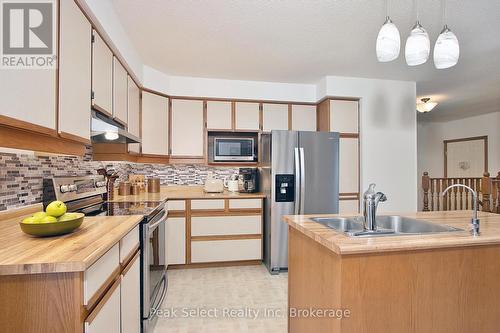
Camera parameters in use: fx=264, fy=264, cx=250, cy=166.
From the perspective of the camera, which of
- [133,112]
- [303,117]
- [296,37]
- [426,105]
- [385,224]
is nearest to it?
[385,224]

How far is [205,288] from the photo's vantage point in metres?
2.60

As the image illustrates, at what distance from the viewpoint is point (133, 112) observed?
9.29 feet

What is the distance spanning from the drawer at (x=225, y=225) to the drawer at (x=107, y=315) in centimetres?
179

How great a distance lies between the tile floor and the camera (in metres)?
2.00

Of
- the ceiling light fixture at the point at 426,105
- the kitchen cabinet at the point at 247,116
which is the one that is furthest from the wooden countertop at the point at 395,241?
the ceiling light fixture at the point at 426,105

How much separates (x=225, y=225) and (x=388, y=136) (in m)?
2.45

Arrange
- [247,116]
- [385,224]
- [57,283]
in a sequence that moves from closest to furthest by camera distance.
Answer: [57,283], [385,224], [247,116]

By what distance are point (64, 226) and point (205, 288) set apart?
5.82ft

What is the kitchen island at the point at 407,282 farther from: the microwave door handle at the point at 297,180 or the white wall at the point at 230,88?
the white wall at the point at 230,88

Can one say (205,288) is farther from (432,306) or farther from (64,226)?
(432,306)

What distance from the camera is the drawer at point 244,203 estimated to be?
3.14 metres

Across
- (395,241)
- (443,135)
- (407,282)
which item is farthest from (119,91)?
(443,135)

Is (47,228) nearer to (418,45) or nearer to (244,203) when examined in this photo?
(418,45)

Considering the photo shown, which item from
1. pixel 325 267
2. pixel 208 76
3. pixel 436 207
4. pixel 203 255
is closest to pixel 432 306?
pixel 325 267
